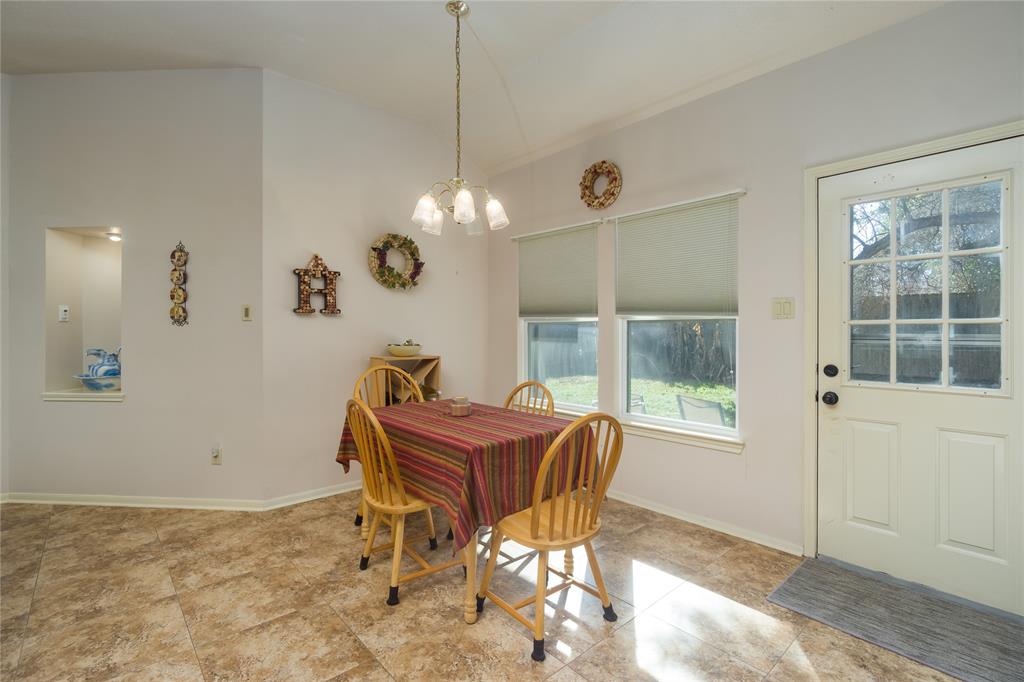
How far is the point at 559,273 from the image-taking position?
3.89 meters

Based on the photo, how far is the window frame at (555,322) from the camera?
365cm

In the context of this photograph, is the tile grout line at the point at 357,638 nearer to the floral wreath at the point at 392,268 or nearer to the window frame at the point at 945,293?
the floral wreath at the point at 392,268

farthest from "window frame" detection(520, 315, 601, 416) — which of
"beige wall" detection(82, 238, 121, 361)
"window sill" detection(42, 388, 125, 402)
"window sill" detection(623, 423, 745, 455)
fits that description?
"beige wall" detection(82, 238, 121, 361)

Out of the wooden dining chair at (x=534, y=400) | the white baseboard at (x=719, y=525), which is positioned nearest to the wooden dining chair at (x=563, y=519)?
the wooden dining chair at (x=534, y=400)

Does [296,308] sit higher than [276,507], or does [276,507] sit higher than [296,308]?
[296,308]

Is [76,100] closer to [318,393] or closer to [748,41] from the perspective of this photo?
[318,393]

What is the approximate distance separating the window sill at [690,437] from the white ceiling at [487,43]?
2189 millimetres

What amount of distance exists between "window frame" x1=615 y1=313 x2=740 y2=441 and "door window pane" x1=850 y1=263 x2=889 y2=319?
0.59 m

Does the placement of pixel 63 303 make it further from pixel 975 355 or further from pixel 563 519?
pixel 975 355

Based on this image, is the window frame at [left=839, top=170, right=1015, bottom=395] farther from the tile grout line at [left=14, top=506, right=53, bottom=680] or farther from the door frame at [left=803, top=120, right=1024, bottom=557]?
the tile grout line at [left=14, top=506, right=53, bottom=680]

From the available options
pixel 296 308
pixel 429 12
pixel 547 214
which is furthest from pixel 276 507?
pixel 429 12

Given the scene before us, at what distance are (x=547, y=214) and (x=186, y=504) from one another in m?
3.50

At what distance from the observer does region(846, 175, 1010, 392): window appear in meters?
2.05

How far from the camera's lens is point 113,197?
323 cm
